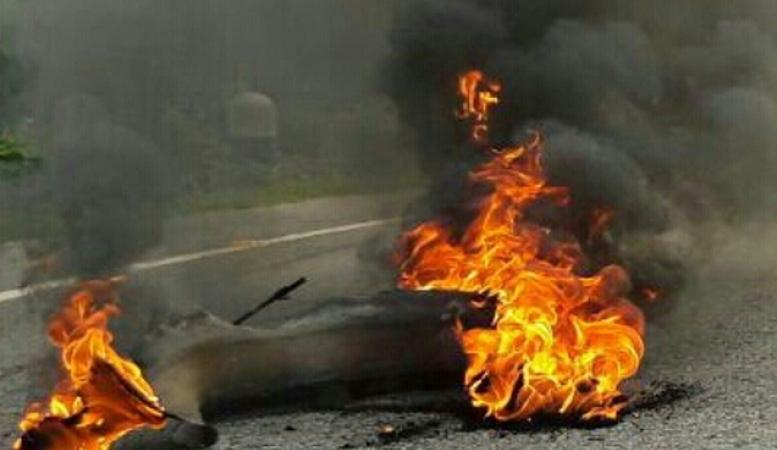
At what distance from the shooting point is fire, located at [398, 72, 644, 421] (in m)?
5.06

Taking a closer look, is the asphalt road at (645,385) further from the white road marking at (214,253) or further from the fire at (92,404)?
the fire at (92,404)

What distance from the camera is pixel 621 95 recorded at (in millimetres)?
6484

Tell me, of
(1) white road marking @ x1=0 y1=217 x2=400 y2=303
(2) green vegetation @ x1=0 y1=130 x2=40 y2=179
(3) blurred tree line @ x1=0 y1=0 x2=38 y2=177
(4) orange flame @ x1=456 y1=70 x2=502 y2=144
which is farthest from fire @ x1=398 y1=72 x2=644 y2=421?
(3) blurred tree line @ x1=0 y1=0 x2=38 y2=177

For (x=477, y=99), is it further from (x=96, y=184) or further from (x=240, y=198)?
(x=240, y=198)

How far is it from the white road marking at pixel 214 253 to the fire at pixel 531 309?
4.11 feet

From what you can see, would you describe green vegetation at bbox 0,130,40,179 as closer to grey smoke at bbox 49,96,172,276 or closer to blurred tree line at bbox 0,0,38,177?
blurred tree line at bbox 0,0,38,177

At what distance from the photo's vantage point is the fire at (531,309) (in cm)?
506

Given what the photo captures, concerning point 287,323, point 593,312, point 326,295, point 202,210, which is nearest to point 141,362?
point 287,323

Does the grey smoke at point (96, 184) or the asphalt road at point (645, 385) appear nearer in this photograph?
the asphalt road at point (645, 385)

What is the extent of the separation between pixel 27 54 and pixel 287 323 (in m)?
1.76

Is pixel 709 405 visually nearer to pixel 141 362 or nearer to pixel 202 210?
pixel 141 362

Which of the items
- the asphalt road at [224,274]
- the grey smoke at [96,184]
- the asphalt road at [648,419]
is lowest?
the asphalt road at [648,419]

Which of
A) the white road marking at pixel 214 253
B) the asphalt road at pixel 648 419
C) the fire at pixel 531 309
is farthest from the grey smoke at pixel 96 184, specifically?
the fire at pixel 531 309

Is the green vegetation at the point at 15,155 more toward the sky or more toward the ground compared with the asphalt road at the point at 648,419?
more toward the sky
